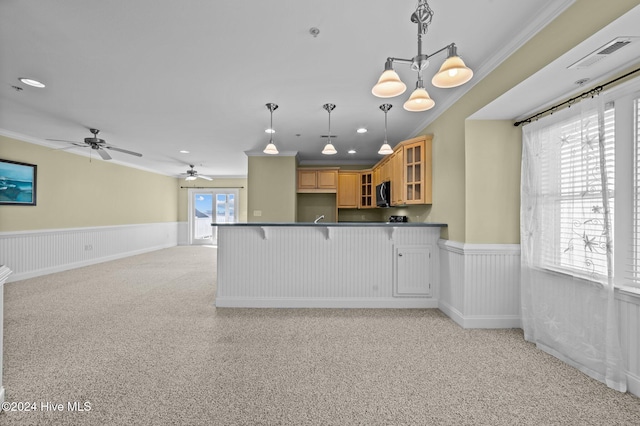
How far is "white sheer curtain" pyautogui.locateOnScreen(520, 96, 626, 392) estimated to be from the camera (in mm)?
2002

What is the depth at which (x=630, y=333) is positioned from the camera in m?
1.92

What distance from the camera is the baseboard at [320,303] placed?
3.62 m

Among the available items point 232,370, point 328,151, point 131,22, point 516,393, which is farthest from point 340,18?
point 516,393

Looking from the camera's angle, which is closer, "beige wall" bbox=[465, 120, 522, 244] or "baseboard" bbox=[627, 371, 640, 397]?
"baseboard" bbox=[627, 371, 640, 397]

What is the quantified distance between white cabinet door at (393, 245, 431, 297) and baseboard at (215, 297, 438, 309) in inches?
4.5

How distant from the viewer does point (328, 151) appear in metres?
3.82

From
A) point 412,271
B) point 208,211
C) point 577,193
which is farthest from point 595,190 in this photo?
point 208,211

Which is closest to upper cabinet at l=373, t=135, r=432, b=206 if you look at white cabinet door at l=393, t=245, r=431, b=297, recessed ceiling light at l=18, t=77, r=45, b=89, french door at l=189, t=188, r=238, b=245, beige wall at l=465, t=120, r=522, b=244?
white cabinet door at l=393, t=245, r=431, b=297

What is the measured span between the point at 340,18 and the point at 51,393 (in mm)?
3254

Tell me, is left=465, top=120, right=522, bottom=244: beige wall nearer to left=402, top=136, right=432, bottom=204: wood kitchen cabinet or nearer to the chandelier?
left=402, top=136, right=432, bottom=204: wood kitchen cabinet

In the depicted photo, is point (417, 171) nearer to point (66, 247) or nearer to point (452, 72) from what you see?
point (452, 72)

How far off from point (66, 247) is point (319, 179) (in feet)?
18.2

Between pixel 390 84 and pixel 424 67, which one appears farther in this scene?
pixel 390 84

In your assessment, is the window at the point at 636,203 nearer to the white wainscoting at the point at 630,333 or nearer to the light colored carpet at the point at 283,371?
the white wainscoting at the point at 630,333
